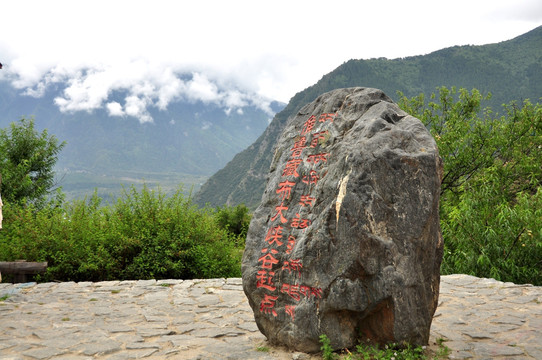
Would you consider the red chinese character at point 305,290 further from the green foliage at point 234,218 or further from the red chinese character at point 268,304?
the green foliage at point 234,218

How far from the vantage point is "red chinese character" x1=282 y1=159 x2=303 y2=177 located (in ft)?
14.7

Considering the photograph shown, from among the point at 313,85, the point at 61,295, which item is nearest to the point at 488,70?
the point at 313,85

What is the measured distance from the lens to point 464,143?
1188 centimetres

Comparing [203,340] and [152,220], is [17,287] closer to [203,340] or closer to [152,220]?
[152,220]

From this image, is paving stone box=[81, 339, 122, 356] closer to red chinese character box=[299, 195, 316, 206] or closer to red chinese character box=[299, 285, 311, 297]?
red chinese character box=[299, 285, 311, 297]

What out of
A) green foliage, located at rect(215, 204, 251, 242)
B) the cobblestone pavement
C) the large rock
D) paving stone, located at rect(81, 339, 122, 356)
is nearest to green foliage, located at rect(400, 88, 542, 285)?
the cobblestone pavement

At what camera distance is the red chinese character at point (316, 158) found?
4.29 meters

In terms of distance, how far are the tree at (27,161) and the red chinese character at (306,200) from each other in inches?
401

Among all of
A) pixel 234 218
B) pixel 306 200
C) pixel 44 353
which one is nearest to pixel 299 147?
pixel 306 200

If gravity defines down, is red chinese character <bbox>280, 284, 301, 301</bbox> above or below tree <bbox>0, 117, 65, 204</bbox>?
below

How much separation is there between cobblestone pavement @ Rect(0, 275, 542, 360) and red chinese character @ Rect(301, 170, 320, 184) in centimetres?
166

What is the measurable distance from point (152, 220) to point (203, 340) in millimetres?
4389

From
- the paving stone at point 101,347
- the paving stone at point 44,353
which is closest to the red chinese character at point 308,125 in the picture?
the paving stone at point 101,347

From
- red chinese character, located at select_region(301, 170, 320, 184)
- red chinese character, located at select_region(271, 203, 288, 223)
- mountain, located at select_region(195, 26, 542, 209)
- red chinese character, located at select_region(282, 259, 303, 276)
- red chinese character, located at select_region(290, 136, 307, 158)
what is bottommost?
red chinese character, located at select_region(282, 259, 303, 276)
